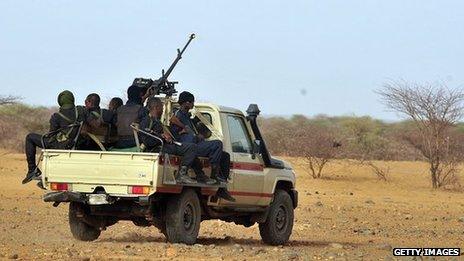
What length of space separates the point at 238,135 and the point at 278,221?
166cm

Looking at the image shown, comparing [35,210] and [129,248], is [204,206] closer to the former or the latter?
[129,248]

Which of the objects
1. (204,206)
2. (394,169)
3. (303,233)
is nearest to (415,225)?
(303,233)

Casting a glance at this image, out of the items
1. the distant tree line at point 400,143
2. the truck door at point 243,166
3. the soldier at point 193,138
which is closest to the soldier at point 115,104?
the soldier at point 193,138

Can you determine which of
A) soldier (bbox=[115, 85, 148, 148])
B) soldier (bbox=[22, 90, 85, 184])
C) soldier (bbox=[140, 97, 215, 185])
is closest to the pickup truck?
soldier (bbox=[140, 97, 215, 185])

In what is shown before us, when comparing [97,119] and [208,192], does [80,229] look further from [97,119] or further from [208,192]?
[208,192]

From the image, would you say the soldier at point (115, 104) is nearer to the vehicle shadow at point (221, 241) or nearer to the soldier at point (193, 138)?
the soldier at point (193, 138)

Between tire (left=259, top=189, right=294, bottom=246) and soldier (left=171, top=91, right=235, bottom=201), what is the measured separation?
1379mm

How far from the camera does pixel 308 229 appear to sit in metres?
18.7

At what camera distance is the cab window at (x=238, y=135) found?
47.0ft

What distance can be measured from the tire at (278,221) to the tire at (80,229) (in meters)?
2.52

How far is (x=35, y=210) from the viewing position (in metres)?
20.9

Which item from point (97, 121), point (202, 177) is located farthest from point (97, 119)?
point (202, 177)

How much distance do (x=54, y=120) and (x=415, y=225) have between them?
9.30m

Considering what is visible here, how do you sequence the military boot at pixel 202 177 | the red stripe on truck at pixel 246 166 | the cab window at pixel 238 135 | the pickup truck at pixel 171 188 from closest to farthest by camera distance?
1. the pickup truck at pixel 171 188
2. the military boot at pixel 202 177
3. the red stripe on truck at pixel 246 166
4. the cab window at pixel 238 135
